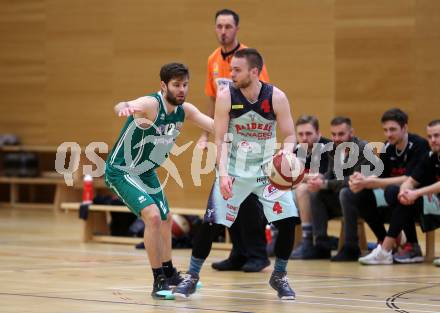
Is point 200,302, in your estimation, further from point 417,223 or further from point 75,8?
point 75,8

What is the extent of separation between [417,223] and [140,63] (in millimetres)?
6878

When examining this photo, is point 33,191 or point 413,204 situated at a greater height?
point 413,204

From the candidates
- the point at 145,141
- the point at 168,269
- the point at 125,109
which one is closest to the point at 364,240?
the point at 168,269

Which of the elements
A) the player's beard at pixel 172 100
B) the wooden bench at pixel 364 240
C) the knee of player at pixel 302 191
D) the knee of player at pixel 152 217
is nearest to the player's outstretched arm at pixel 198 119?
the player's beard at pixel 172 100

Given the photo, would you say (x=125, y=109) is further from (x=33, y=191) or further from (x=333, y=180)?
(x=33, y=191)

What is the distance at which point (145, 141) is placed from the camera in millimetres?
Result: 6895

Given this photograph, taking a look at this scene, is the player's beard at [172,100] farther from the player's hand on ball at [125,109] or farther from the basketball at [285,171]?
the basketball at [285,171]

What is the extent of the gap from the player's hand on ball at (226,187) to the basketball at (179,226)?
4.54 metres

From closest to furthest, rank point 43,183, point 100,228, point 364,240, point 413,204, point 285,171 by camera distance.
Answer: point 285,171 < point 413,204 < point 364,240 < point 100,228 < point 43,183

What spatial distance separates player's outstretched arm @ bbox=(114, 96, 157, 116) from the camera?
6.45 meters

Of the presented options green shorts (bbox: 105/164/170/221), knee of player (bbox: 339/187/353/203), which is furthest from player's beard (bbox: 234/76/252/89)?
knee of player (bbox: 339/187/353/203)

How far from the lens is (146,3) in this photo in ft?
50.4

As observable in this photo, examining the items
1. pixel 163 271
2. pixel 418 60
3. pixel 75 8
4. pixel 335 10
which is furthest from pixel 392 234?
pixel 75 8

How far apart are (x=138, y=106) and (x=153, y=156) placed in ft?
1.56
